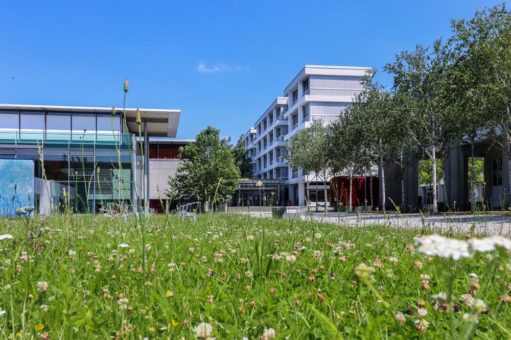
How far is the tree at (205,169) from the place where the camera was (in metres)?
40.3

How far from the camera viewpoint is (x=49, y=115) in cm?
3644

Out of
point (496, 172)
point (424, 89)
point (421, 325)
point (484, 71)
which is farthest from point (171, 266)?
point (496, 172)

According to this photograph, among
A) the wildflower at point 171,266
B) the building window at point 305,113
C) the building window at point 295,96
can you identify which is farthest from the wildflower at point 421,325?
the building window at point 295,96

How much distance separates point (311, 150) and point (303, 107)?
2281cm

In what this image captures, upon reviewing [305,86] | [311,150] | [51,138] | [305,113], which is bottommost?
[311,150]

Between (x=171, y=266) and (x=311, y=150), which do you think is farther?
(x=311, y=150)

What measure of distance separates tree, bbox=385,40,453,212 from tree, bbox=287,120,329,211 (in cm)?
1082

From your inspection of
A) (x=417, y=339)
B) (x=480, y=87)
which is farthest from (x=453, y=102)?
(x=417, y=339)

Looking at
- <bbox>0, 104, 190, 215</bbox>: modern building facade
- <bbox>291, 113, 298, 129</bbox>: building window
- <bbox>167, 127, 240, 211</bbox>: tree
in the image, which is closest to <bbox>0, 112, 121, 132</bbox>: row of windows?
<bbox>0, 104, 190, 215</bbox>: modern building facade

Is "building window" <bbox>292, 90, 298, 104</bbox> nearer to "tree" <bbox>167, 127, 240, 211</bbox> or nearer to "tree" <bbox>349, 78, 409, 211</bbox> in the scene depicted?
"tree" <bbox>167, 127, 240, 211</bbox>

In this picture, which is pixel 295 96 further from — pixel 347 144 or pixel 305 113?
pixel 347 144

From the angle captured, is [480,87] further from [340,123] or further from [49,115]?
[49,115]

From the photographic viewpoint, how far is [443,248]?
3.02 ft

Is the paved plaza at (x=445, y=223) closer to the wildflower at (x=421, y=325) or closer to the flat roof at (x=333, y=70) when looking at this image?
the wildflower at (x=421, y=325)
